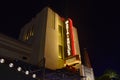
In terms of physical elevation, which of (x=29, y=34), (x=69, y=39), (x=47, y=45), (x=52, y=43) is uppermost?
(x=29, y=34)

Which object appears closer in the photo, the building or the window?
the building

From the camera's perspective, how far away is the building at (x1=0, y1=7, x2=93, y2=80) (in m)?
21.0

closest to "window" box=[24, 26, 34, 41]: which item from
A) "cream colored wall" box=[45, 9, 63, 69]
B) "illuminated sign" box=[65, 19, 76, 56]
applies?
"cream colored wall" box=[45, 9, 63, 69]

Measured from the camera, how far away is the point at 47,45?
21.6 meters

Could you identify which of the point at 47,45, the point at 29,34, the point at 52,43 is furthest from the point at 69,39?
the point at 29,34

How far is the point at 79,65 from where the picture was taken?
891 inches

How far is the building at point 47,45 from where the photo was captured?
825 inches

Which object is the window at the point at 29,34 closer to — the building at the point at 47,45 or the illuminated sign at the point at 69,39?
the building at the point at 47,45

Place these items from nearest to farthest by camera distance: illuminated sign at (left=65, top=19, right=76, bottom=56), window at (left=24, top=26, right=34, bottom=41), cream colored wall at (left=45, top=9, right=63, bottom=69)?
cream colored wall at (left=45, top=9, right=63, bottom=69), illuminated sign at (left=65, top=19, right=76, bottom=56), window at (left=24, top=26, right=34, bottom=41)

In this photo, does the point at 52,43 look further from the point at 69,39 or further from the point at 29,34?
the point at 29,34

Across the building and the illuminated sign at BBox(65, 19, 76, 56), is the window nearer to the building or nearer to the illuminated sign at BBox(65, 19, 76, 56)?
the building

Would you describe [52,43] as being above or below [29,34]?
below

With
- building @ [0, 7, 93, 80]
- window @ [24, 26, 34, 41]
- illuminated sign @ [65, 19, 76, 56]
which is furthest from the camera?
window @ [24, 26, 34, 41]

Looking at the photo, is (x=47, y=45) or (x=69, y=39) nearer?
(x=47, y=45)
